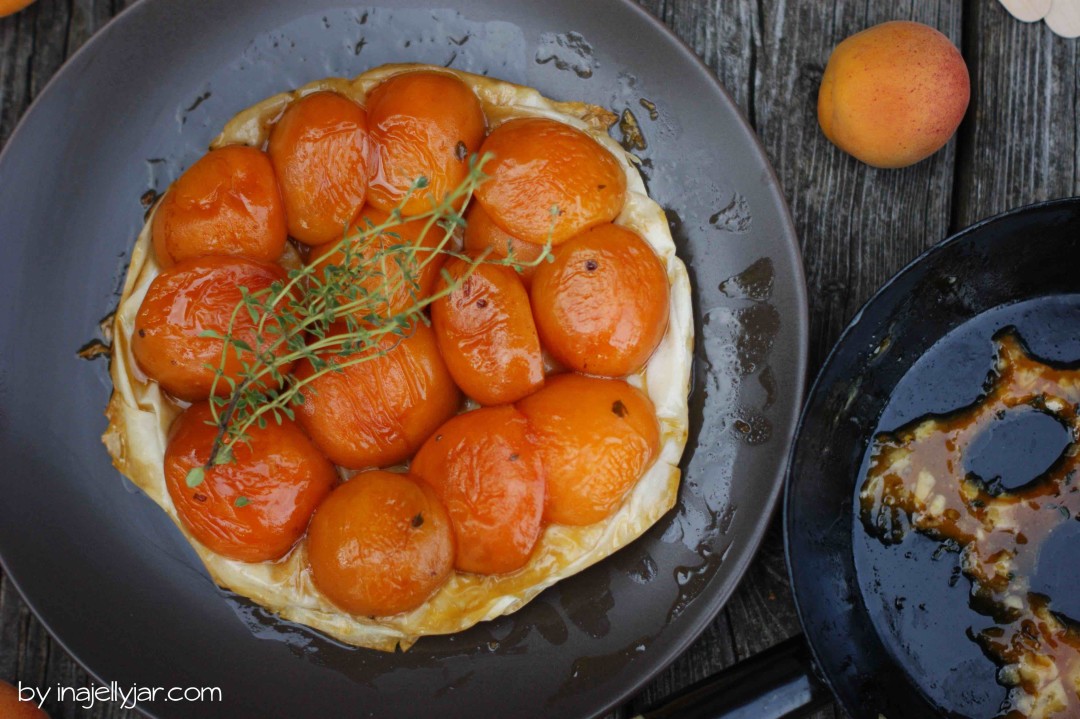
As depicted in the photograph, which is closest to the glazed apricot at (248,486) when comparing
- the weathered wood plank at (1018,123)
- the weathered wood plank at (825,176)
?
the weathered wood plank at (825,176)

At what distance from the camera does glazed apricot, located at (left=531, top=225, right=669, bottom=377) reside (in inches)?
54.6

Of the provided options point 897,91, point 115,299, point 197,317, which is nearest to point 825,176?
point 897,91

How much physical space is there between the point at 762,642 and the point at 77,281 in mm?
1498

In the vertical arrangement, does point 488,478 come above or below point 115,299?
below

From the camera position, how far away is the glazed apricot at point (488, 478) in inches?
53.6

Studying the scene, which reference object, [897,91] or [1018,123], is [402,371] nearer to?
[897,91]

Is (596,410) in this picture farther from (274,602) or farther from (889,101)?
(889,101)

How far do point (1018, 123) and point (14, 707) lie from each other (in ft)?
7.50

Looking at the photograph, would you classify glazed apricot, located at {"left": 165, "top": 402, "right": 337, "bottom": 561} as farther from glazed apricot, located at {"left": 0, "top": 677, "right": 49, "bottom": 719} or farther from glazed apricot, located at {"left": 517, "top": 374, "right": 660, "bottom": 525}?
glazed apricot, located at {"left": 0, "top": 677, "right": 49, "bottom": 719}

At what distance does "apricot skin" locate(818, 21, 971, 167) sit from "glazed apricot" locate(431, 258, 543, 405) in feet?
2.43

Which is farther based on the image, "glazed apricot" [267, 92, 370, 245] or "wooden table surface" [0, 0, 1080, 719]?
"wooden table surface" [0, 0, 1080, 719]

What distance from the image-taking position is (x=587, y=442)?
1384 millimetres

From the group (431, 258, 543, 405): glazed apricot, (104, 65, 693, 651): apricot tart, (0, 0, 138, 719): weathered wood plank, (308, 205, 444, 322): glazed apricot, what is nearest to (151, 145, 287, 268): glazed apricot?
(104, 65, 693, 651): apricot tart

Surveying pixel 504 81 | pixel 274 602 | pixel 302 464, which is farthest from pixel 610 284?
pixel 274 602
